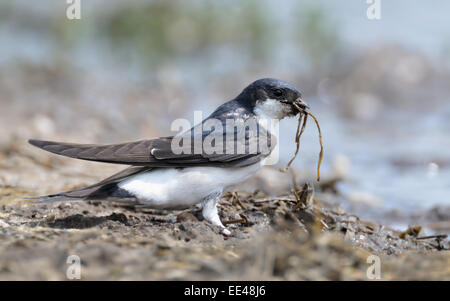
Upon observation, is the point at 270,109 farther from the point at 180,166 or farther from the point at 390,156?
the point at 390,156

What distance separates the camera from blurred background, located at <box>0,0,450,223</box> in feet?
24.6

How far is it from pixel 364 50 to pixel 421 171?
14.6 ft

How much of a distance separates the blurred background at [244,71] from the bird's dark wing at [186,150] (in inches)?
102

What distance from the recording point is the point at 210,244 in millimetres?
3254

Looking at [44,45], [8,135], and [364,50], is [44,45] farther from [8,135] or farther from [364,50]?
[364,50]

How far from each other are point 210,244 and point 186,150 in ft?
2.70

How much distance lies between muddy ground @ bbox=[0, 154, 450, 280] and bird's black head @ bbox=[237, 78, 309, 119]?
0.61m

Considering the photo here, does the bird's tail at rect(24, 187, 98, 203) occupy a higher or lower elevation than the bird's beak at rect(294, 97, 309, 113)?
lower

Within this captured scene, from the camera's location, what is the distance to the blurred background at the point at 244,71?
296 inches
